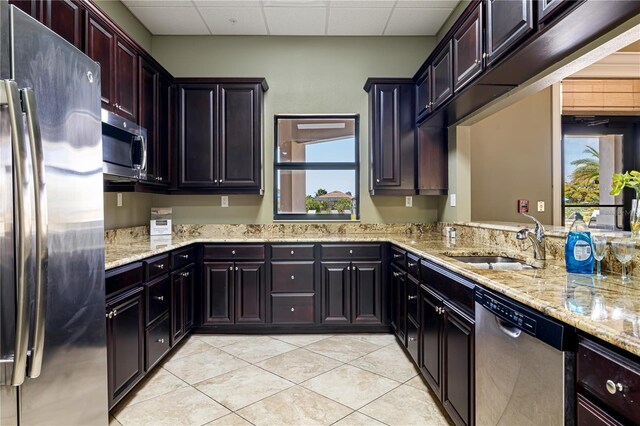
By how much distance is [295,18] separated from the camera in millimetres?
3504

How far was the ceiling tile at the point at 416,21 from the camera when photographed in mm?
3410

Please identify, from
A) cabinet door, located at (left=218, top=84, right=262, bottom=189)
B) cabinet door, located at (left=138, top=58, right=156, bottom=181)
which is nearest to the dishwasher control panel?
cabinet door, located at (left=218, top=84, right=262, bottom=189)

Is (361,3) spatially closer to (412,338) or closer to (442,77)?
(442,77)

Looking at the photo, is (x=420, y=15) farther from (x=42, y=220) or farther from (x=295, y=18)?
(x=42, y=220)

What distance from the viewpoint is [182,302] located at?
304 cm

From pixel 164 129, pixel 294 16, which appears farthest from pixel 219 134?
pixel 294 16

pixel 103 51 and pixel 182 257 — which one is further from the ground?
pixel 103 51

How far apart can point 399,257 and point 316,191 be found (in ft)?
4.49

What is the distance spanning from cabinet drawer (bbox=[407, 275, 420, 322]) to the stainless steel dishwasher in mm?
919

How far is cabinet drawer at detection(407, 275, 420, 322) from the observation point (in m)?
2.51

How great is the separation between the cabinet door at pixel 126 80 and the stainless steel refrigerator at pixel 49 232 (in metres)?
1.22

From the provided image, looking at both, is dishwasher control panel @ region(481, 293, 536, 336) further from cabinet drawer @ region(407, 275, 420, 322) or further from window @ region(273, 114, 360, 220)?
window @ region(273, 114, 360, 220)

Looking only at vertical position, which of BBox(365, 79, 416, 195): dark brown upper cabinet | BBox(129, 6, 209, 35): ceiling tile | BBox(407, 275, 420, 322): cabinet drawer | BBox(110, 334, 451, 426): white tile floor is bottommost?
BBox(110, 334, 451, 426): white tile floor

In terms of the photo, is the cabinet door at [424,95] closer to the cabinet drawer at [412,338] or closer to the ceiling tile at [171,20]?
the cabinet drawer at [412,338]
